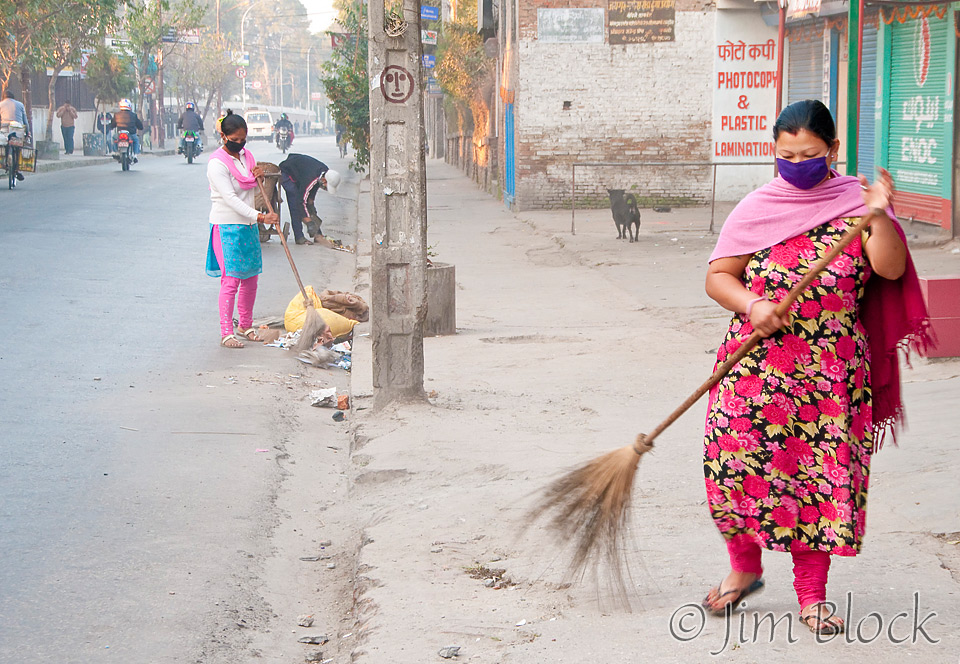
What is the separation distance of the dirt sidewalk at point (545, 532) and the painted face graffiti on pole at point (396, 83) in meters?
1.76

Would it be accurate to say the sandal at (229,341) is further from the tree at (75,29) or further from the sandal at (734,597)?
the tree at (75,29)

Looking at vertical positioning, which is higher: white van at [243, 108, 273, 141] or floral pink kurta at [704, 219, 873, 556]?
white van at [243, 108, 273, 141]

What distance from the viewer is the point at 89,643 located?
356cm

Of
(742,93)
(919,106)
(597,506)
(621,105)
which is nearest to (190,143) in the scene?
(621,105)

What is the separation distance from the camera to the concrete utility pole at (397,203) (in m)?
6.36

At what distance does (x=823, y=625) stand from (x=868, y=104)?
540 inches

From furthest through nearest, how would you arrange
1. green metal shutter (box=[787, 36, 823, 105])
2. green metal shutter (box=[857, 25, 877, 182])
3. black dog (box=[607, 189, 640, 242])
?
1. green metal shutter (box=[787, 36, 823, 105])
2. green metal shutter (box=[857, 25, 877, 182])
3. black dog (box=[607, 189, 640, 242])

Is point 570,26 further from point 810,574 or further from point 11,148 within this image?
point 810,574

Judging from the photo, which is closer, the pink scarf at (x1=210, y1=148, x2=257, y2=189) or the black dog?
the pink scarf at (x1=210, y1=148, x2=257, y2=189)

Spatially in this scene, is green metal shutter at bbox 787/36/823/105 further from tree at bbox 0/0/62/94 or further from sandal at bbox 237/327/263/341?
tree at bbox 0/0/62/94

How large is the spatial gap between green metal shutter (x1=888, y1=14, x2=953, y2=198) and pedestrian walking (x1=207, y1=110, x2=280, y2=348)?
8.50m

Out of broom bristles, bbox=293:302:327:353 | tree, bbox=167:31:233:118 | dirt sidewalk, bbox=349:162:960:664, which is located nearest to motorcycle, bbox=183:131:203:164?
dirt sidewalk, bbox=349:162:960:664

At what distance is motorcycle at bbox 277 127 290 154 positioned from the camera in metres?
45.5

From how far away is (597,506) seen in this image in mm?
3523
